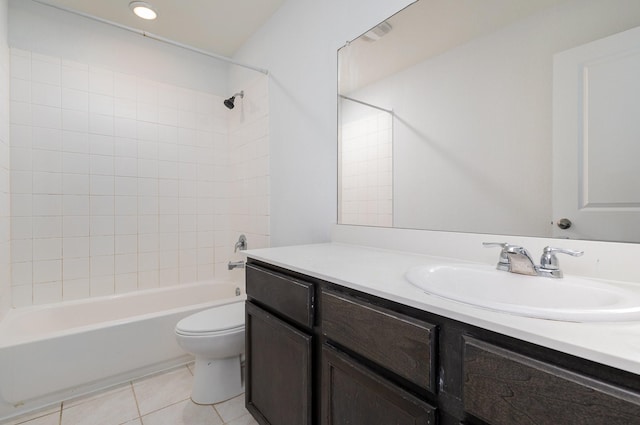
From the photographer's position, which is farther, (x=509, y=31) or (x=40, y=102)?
(x=40, y=102)

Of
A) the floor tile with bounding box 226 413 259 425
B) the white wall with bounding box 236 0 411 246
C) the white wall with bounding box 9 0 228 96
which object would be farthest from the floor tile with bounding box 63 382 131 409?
the white wall with bounding box 9 0 228 96

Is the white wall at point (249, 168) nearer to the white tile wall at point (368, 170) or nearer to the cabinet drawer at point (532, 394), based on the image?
the white tile wall at point (368, 170)

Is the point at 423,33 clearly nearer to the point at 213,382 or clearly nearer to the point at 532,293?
the point at 532,293

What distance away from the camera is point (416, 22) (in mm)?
1305

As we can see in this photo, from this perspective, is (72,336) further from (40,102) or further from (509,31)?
(509,31)

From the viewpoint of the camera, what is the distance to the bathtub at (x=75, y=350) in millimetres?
1501

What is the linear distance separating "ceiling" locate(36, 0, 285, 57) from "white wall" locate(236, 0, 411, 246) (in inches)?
5.0

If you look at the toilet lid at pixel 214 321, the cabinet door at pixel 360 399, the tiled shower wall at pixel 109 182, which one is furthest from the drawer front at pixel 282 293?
the tiled shower wall at pixel 109 182

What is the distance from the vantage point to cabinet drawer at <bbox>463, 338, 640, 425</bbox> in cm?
41

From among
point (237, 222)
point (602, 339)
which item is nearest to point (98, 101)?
point (237, 222)

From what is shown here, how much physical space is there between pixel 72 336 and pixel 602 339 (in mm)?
2182

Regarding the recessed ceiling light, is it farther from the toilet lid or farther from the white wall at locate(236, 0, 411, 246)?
the toilet lid

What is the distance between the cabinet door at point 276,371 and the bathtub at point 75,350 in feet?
2.67

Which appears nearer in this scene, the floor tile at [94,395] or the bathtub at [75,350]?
A: the bathtub at [75,350]
